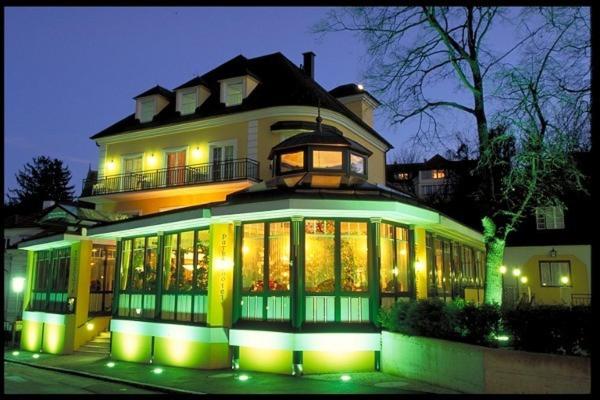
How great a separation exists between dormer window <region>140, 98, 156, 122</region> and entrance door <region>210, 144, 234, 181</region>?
4922 millimetres

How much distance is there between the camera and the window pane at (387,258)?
535 inches

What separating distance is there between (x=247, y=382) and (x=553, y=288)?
25.1 metres

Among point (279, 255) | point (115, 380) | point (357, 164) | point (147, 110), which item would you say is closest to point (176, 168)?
point (147, 110)

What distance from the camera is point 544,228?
107 feet

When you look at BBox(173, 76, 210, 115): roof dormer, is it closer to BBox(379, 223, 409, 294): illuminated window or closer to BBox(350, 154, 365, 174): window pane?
BBox(350, 154, 365, 174): window pane

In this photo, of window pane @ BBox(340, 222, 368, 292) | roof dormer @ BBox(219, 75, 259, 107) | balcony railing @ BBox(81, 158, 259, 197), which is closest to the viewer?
window pane @ BBox(340, 222, 368, 292)

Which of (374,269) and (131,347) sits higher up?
(374,269)

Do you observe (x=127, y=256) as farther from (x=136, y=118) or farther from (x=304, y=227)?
(x=136, y=118)

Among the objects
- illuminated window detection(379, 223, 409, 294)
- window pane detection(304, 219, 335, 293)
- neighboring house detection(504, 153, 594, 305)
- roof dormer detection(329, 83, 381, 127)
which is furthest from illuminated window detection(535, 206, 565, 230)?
window pane detection(304, 219, 335, 293)

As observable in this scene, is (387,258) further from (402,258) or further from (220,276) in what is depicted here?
(220,276)

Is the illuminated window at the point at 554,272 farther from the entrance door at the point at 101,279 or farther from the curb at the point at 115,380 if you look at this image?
the curb at the point at 115,380

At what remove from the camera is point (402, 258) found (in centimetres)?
1452

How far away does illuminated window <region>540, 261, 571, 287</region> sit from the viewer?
31250 millimetres

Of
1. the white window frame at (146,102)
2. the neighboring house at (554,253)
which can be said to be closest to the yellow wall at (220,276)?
the white window frame at (146,102)
